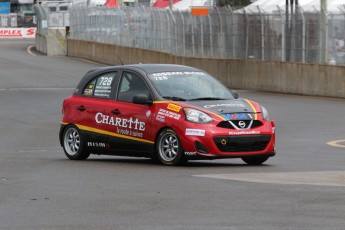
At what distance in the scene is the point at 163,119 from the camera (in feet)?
49.3

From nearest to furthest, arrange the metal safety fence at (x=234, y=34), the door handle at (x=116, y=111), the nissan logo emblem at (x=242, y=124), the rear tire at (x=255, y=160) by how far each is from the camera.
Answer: the nissan logo emblem at (x=242, y=124) → the rear tire at (x=255, y=160) → the door handle at (x=116, y=111) → the metal safety fence at (x=234, y=34)

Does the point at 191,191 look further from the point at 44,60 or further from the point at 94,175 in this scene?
the point at 44,60

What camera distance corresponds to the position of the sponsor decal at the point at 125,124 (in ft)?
50.8

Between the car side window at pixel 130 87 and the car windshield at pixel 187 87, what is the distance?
18cm

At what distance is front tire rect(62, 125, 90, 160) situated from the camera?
16656 mm

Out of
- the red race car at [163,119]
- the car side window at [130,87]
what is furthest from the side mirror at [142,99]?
the car side window at [130,87]

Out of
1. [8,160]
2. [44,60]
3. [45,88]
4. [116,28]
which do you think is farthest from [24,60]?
[8,160]

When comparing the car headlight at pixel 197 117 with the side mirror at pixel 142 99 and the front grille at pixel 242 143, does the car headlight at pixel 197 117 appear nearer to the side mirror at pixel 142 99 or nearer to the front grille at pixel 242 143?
the front grille at pixel 242 143

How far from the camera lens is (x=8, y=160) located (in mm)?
16875

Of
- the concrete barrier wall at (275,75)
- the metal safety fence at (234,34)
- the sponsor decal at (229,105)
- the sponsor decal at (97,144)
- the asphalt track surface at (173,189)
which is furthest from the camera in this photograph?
the metal safety fence at (234,34)

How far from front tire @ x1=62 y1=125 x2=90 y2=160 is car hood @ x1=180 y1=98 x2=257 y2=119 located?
7.63ft

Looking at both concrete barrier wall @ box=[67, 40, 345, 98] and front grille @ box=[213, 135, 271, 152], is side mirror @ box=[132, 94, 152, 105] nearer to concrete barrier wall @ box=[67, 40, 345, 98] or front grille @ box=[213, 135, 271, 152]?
front grille @ box=[213, 135, 271, 152]

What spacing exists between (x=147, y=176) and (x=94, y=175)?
731 millimetres

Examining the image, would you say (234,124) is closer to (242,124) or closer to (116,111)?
(242,124)
